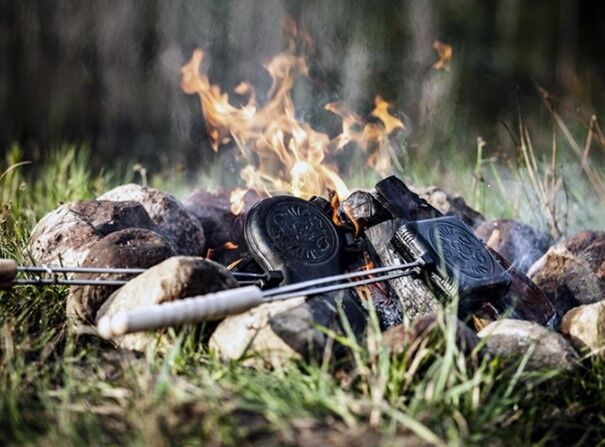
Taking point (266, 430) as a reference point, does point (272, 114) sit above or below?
above

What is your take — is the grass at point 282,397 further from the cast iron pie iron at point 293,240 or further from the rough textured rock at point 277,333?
the cast iron pie iron at point 293,240

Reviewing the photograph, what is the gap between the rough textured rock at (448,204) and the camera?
14.2 ft

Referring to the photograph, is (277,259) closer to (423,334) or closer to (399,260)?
(399,260)

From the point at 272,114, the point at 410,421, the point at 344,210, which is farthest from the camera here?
the point at 272,114

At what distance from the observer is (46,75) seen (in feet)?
28.2

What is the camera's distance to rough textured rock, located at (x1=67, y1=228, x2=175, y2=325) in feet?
9.74

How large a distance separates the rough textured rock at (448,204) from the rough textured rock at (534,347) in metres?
1.55

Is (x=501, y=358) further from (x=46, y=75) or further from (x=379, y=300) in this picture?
(x=46, y=75)

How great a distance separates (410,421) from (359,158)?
3.97 m

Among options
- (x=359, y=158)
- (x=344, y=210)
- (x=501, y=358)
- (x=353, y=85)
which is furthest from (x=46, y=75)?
(x=501, y=358)

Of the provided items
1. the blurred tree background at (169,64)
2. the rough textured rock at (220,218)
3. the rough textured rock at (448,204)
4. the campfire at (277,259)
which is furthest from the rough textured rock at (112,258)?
A: the blurred tree background at (169,64)

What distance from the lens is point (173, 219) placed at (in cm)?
403

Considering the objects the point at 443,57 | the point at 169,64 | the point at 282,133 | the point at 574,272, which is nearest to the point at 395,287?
the point at 574,272

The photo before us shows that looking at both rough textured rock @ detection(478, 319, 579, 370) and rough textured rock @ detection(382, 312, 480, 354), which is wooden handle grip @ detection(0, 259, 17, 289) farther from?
rough textured rock @ detection(478, 319, 579, 370)
